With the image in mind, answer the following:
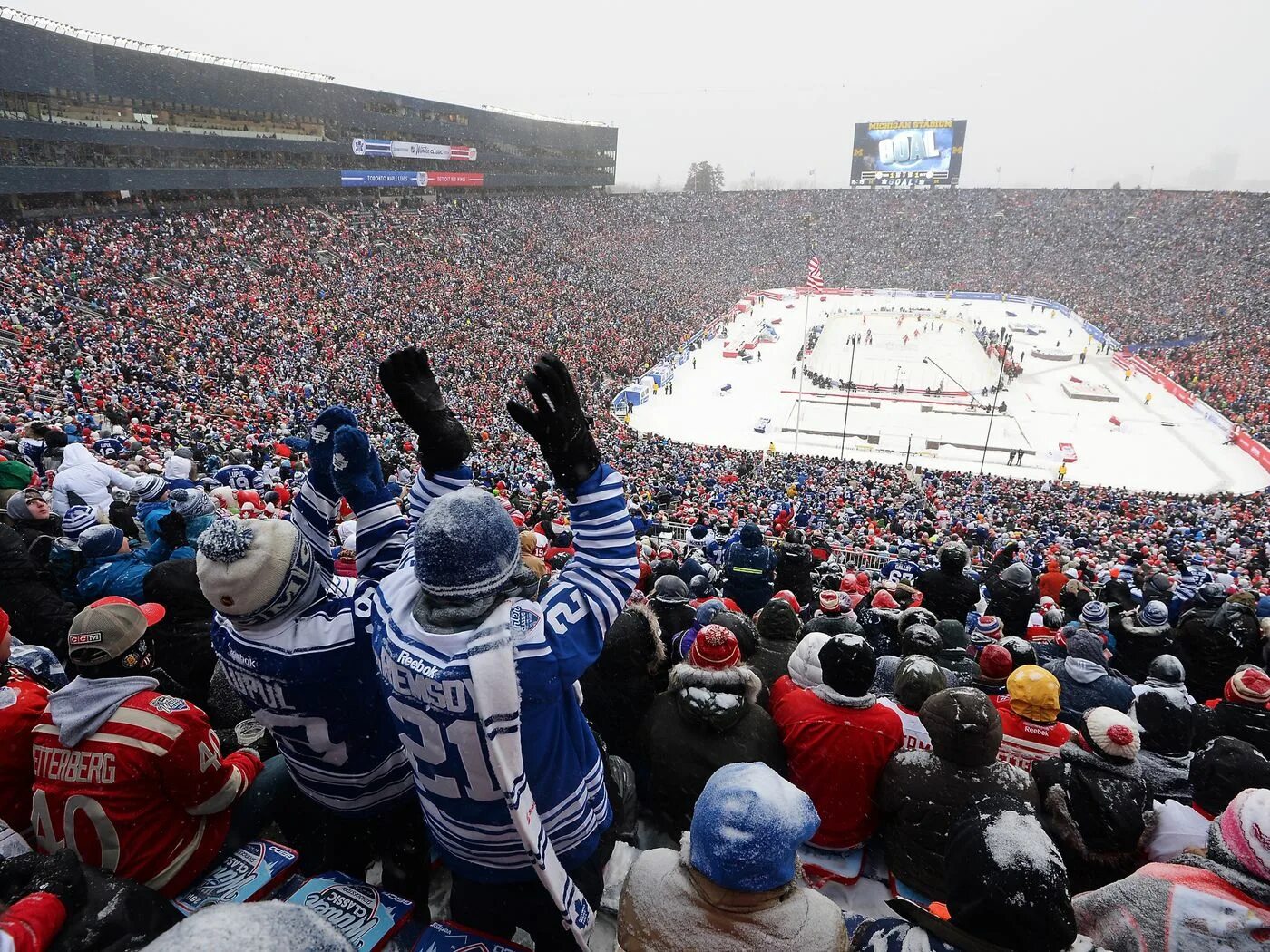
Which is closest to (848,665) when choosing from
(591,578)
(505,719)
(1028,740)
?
(1028,740)

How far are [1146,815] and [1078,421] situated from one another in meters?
32.8

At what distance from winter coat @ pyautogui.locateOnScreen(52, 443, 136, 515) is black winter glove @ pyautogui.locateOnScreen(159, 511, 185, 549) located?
175 centimetres

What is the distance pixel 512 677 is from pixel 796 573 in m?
5.80

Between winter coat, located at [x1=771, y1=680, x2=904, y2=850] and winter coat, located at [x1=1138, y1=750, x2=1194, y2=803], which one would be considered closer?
winter coat, located at [x1=771, y1=680, x2=904, y2=850]

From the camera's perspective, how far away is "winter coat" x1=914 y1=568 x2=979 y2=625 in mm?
6723

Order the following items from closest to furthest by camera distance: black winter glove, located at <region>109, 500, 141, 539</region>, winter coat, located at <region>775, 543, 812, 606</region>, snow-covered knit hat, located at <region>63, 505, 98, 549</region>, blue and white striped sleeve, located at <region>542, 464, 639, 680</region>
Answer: blue and white striped sleeve, located at <region>542, 464, 639, 680</region> < snow-covered knit hat, located at <region>63, 505, 98, 549</region> < black winter glove, located at <region>109, 500, 141, 539</region> < winter coat, located at <region>775, 543, 812, 606</region>

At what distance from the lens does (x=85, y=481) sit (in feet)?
22.9

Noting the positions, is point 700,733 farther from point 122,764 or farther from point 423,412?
point 122,764

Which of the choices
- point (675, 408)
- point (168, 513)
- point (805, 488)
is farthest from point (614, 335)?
point (168, 513)

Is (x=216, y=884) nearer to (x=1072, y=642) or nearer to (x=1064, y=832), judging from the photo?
(x=1064, y=832)

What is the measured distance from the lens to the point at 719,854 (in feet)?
5.31

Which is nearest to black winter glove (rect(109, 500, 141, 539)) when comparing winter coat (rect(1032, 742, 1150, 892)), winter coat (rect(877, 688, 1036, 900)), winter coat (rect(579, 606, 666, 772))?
winter coat (rect(579, 606, 666, 772))

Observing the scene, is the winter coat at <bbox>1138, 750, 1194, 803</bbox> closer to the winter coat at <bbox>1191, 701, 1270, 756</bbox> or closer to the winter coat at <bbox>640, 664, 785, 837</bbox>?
the winter coat at <bbox>1191, 701, 1270, 756</bbox>

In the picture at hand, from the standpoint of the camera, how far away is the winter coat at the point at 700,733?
2861 mm
